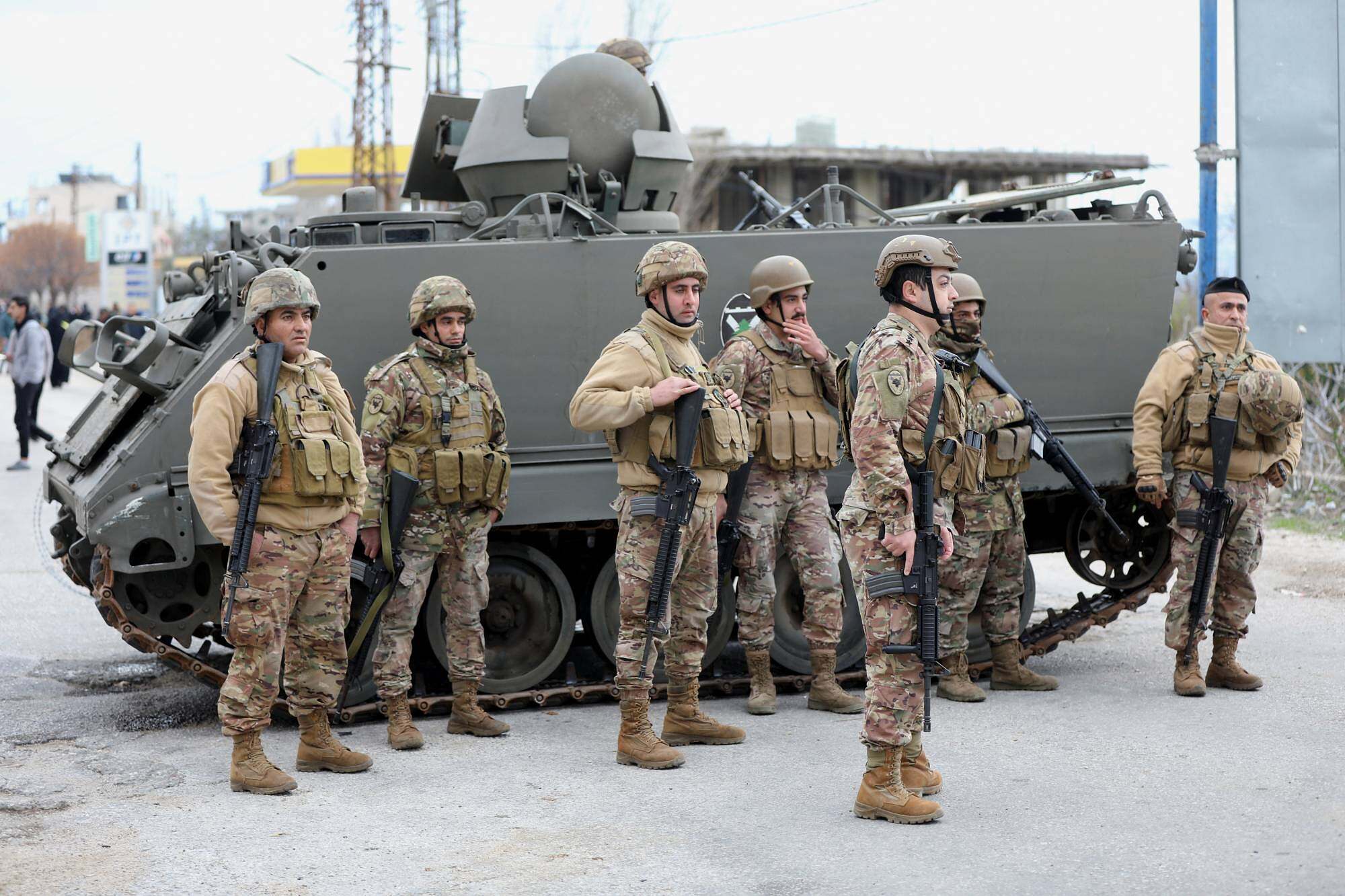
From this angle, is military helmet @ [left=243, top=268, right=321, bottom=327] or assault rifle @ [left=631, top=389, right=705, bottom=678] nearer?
military helmet @ [left=243, top=268, right=321, bottom=327]

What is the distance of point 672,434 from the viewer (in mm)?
6125

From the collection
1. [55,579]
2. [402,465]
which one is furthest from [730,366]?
[55,579]

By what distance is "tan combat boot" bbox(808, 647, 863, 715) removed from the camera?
7.07 metres

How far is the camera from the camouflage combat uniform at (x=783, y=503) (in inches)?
273

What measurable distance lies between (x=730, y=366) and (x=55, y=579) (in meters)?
5.91

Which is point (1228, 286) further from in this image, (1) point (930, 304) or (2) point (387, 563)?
(2) point (387, 563)

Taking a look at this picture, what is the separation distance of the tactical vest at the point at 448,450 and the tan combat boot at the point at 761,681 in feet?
4.86

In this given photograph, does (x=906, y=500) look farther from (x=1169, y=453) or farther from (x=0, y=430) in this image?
(x=0, y=430)

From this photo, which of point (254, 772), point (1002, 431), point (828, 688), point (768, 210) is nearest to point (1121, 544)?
point (1002, 431)

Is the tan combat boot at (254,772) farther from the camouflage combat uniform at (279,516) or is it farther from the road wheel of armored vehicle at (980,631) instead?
the road wheel of armored vehicle at (980,631)

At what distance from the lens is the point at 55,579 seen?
10.6 metres

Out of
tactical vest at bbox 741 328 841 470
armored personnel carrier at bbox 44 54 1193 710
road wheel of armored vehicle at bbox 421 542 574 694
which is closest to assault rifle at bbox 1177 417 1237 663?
armored personnel carrier at bbox 44 54 1193 710

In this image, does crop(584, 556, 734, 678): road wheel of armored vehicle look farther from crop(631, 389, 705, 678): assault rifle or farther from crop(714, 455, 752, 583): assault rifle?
crop(631, 389, 705, 678): assault rifle

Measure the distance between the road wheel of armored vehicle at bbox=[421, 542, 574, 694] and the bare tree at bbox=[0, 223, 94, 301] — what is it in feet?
289
